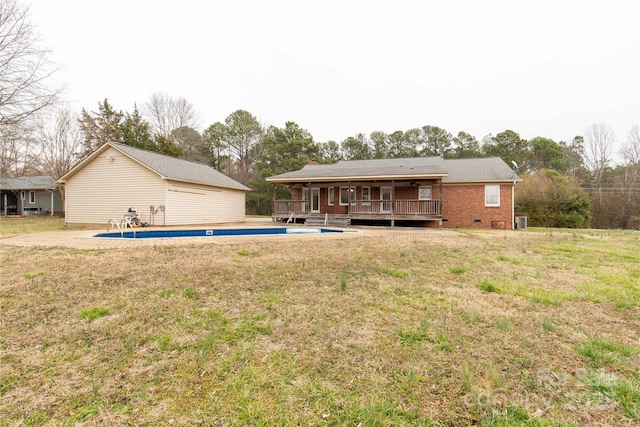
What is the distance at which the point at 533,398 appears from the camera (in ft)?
6.64

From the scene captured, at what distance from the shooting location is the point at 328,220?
56.5 feet

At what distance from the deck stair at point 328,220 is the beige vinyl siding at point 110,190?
27.5 feet

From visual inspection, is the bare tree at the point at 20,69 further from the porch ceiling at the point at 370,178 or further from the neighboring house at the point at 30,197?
the neighboring house at the point at 30,197

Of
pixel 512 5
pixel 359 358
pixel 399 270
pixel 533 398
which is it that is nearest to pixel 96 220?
pixel 399 270

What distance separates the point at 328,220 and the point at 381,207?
3.33 meters

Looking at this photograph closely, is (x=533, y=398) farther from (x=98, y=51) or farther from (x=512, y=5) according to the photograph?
(x=98, y=51)

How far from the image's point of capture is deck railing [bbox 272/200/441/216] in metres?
15.8

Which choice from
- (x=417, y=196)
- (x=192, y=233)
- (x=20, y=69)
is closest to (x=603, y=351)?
(x=192, y=233)

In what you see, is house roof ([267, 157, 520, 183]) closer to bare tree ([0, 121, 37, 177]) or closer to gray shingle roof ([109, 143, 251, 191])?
gray shingle roof ([109, 143, 251, 191])

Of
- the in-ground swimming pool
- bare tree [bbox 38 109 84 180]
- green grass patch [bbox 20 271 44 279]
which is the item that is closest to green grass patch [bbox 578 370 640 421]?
green grass patch [bbox 20 271 44 279]

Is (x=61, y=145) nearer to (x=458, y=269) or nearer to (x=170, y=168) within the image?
(x=170, y=168)

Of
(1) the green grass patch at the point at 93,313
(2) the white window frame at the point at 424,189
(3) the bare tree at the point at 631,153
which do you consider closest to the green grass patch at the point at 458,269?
(1) the green grass patch at the point at 93,313

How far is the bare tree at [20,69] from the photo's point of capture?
13.9 meters

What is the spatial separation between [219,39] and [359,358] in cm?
1967
